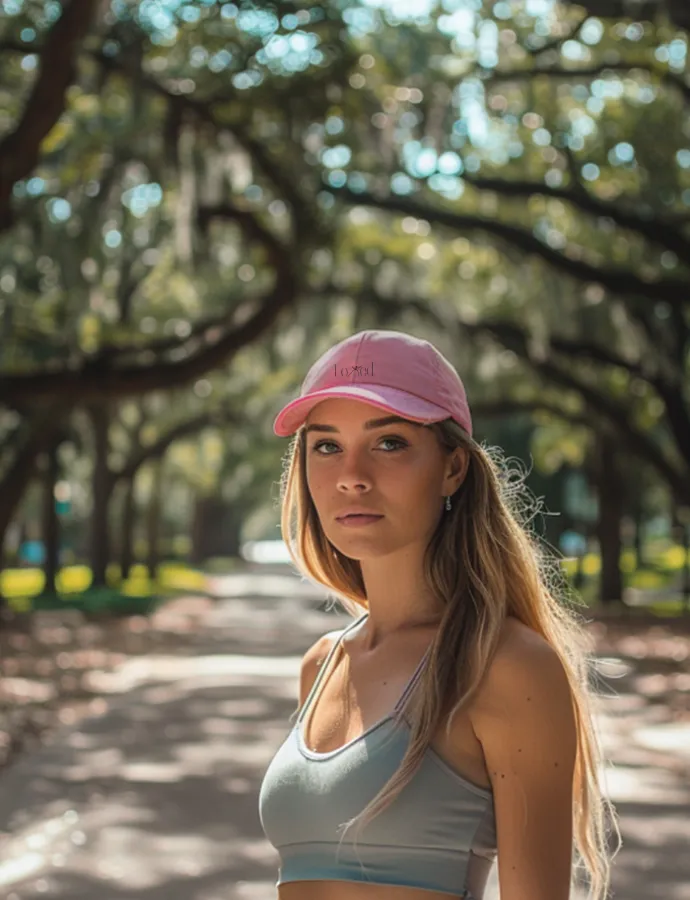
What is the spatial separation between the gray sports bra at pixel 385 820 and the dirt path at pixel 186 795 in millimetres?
1444

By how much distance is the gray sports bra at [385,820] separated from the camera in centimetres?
176

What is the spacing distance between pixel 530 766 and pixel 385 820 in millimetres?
190

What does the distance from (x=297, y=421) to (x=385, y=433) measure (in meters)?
0.18

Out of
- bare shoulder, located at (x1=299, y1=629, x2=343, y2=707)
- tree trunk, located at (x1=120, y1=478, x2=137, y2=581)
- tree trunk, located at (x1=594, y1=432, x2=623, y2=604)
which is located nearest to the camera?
bare shoulder, located at (x1=299, y1=629, x2=343, y2=707)

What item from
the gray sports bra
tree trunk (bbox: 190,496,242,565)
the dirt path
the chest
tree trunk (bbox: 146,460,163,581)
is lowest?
tree trunk (bbox: 190,496,242,565)

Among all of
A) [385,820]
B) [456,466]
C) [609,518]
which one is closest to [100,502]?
[609,518]

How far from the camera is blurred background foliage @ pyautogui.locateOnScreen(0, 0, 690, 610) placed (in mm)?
12047

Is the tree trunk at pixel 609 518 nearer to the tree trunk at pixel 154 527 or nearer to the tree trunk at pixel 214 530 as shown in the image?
the tree trunk at pixel 154 527

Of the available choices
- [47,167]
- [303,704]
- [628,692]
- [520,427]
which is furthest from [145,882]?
[520,427]

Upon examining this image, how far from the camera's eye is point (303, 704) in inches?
82.8

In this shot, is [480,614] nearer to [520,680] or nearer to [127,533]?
[520,680]

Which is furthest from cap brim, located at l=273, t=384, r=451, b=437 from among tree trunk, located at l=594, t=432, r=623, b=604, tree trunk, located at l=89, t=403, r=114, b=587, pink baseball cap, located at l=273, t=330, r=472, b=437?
tree trunk, located at l=89, t=403, r=114, b=587

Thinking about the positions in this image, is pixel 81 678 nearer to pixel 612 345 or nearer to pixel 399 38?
pixel 399 38

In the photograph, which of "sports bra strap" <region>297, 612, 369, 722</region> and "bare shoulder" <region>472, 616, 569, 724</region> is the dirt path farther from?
"bare shoulder" <region>472, 616, 569, 724</region>
